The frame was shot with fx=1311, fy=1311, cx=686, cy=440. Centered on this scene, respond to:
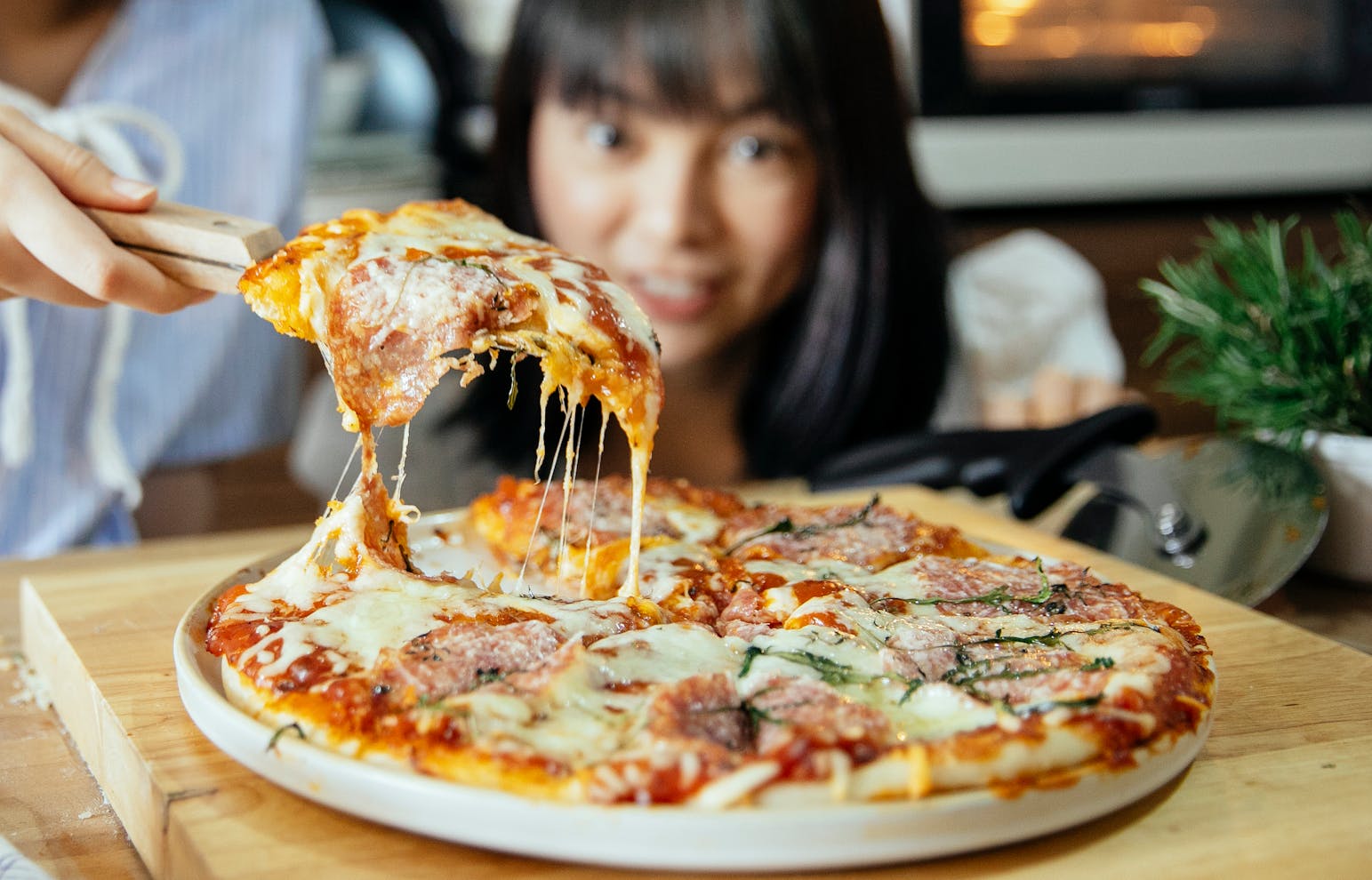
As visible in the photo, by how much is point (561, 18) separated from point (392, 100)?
41.4 inches

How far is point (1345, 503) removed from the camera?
120 centimetres

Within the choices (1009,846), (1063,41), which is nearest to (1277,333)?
(1009,846)

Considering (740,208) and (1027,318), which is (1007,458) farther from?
(1027,318)

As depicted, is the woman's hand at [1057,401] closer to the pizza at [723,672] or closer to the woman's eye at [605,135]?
the woman's eye at [605,135]

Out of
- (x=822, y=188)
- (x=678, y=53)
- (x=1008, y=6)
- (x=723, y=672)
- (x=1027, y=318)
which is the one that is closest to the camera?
(x=723, y=672)

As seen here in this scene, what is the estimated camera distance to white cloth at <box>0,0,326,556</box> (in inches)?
74.8

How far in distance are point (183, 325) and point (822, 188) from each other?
1001 millimetres

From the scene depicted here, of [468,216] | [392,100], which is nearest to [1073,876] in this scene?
[468,216]

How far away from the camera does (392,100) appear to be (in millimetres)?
2775

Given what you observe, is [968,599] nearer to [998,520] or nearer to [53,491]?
[998,520]

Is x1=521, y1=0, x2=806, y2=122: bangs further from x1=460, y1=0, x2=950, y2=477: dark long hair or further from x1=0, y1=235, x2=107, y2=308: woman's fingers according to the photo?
x1=0, y1=235, x2=107, y2=308: woman's fingers

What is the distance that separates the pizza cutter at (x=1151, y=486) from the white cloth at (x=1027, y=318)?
117 cm

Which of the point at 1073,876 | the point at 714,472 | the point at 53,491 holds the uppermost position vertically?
the point at 1073,876

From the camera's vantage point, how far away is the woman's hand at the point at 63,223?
965mm
